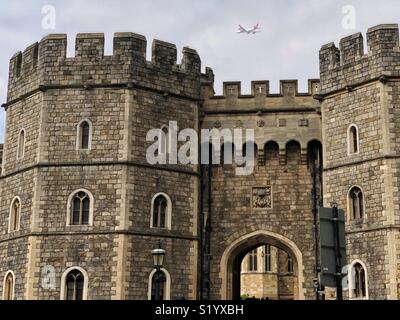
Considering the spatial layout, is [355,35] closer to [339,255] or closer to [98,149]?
[98,149]

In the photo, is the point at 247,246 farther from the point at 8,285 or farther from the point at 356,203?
the point at 8,285

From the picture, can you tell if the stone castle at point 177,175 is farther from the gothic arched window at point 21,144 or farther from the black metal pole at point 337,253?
the black metal pole at point 337,253

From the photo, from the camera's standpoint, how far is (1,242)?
25906 mm

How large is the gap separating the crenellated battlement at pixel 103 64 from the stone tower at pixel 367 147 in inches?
225

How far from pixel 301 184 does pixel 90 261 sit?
27.7 ft

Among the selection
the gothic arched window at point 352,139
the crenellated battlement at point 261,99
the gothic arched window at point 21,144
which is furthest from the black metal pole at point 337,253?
the gothic arched window at point 21,144

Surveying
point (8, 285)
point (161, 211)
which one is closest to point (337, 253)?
point (161, 211)

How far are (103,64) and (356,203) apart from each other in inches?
409

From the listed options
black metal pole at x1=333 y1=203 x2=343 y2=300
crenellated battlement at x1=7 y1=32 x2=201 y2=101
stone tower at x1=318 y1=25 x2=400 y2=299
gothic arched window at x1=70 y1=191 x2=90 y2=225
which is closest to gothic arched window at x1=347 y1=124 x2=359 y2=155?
stone tower at x1=318 y1=25 x2=400 y2=299

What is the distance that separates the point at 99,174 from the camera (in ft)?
80.2

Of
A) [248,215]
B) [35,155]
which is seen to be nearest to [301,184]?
[248,215]

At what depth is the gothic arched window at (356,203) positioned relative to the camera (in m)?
23.9

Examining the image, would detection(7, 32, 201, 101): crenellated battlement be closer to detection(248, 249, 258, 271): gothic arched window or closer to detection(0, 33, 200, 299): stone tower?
detection(0, 33, 200, 299): stone tower

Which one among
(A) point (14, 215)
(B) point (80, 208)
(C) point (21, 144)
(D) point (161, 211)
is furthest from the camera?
(C) point (21, 144)
